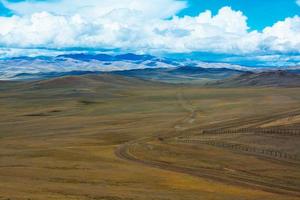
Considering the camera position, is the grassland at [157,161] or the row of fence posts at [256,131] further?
the row of fence posts at [256,131]

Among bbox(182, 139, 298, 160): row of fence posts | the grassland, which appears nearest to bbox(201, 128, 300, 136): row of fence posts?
the grassland

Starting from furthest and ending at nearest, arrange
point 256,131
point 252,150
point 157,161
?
point 256,131 → point 252,150 → point 157,161

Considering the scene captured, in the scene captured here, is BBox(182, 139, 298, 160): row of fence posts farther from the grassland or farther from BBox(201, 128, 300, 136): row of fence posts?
BBox(201, 128, 300, 136): row of fence posts

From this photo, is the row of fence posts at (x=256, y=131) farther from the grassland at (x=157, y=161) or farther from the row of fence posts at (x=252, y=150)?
the row of fence posts at (x=252, y=150)

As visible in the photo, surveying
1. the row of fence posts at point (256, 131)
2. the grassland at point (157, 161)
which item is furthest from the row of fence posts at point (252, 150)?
the row of fence posts at point (256, 131)

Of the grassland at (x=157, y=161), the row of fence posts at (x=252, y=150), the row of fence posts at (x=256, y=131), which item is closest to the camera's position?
the grassland at (x=157, y=161)

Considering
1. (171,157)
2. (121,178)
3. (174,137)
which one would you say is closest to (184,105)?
(174,137)

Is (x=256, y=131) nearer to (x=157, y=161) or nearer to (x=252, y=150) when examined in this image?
(x=252, y=150)

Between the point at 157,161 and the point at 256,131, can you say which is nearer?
the point at 157,161

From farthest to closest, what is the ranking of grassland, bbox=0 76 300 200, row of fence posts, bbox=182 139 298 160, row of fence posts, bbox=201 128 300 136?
row of fence posts, bbox=201 128 300 136 < row of fence posts, bbox=182 139 298 160 < grassland, bbox=0 76 300 200

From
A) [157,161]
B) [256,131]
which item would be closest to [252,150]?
[157,161]

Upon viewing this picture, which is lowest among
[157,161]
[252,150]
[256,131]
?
[157,161]
